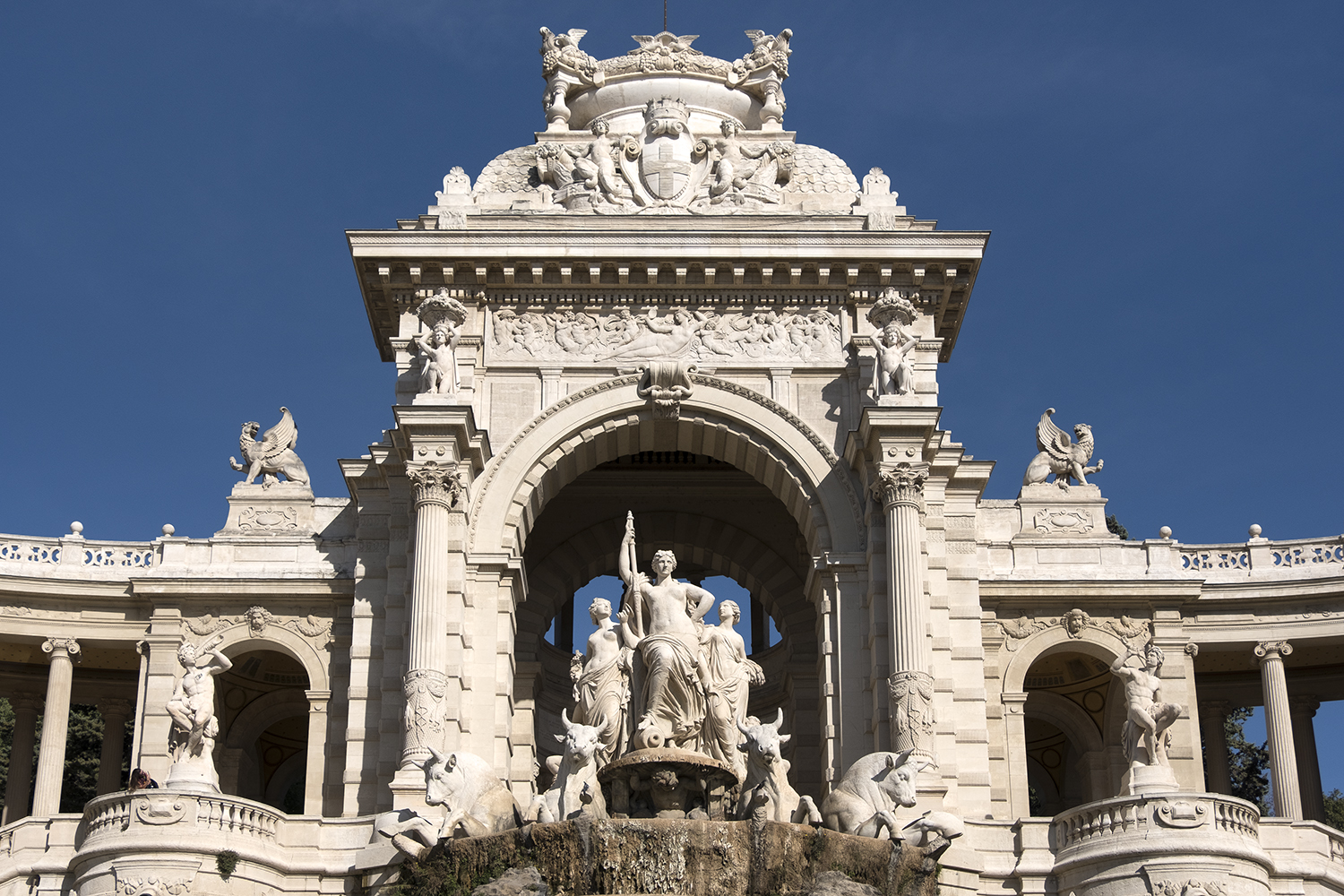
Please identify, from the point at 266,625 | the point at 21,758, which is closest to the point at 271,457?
the point at 266,625

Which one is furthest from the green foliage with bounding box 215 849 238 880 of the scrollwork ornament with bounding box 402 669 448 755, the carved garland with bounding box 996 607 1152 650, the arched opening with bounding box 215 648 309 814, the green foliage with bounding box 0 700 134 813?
the green foliage with bounding box 0 700 134 813

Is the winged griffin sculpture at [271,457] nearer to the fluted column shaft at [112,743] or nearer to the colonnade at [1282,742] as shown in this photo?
the fluted column shaft at [112,743]

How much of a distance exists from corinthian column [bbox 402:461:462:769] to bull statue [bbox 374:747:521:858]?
3511 millimetres

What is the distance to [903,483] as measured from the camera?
3434cm

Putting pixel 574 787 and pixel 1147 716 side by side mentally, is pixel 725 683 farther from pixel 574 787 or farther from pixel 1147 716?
pixel 1147 716

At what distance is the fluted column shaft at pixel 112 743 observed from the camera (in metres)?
40.6

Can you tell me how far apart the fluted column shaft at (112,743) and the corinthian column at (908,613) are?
1783 cm

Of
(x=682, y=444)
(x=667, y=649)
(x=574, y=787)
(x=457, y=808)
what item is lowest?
(x=457, y=808)

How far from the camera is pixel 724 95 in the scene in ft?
141

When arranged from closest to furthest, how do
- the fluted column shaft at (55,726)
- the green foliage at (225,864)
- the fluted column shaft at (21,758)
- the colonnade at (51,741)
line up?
the green foliage at (225,864) < the fluted column shaft at (55,726) < the colonnade at (51,741) < the fluted column shaft at (21,758)

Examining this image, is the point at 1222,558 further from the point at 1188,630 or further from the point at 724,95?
the point at 724,95

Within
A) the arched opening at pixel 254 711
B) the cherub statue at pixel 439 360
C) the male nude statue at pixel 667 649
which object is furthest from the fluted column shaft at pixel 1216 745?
the arched opening at pixel 254 711

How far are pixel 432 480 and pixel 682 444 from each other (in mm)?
5668

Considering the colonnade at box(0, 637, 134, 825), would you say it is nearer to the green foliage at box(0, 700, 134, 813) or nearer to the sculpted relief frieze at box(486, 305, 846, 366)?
the green foliage at box(0, 700, 134, 813)
